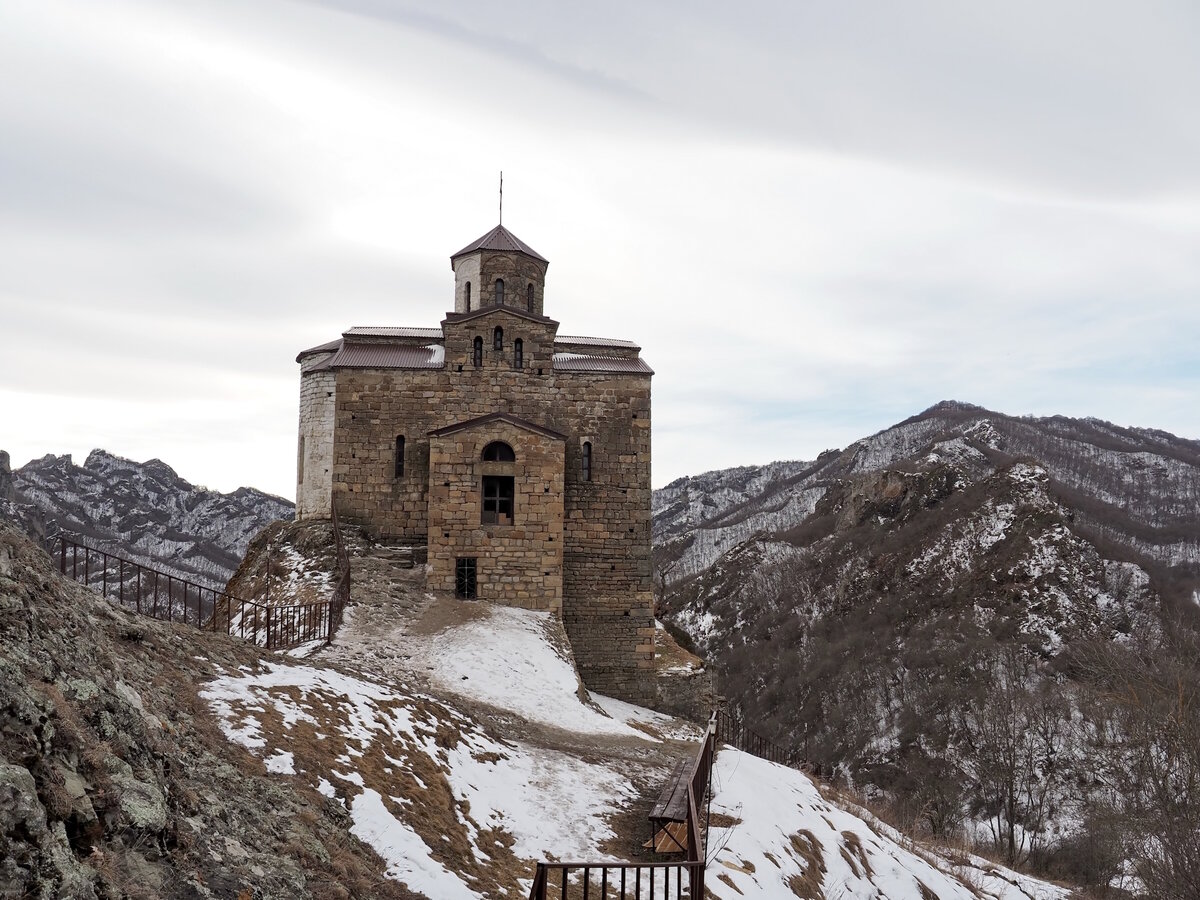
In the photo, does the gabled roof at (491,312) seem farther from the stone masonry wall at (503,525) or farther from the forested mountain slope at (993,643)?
the forested mountain slope at (993,643)

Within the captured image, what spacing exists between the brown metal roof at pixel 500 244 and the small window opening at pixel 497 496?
7527mm

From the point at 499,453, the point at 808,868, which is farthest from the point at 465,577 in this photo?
the point at 808,868

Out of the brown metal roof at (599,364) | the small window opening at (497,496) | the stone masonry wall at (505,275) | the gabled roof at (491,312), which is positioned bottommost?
the small window opening at (497,496)

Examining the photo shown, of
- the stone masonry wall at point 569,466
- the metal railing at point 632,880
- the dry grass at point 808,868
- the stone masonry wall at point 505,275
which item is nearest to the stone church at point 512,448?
the stone masonry wall at point 569,466

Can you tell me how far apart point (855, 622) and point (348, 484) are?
48.1 metres

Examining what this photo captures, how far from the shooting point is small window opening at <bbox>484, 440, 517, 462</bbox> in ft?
71.8

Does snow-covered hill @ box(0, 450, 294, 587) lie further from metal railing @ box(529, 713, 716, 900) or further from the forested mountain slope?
metal railing @ box(529, 713, 716, 900)

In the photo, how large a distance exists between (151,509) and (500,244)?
3098 inches

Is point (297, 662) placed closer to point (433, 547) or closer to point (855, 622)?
point (433, 547)

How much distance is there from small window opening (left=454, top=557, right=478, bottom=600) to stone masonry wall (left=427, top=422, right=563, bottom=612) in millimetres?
149

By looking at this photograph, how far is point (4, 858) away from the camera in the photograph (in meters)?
3.94

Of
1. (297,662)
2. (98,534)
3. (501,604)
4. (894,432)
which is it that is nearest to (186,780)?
(297,662)

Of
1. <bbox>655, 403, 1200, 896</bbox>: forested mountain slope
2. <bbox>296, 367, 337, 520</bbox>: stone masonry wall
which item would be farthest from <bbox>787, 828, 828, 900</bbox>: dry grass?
<bbox>296, 367, 337, 520</bbox>: stone masonry wall

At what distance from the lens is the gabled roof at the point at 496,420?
21.5m
